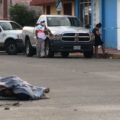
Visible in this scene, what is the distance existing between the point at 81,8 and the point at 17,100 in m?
26.2

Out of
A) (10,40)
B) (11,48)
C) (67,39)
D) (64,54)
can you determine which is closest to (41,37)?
(67,39)

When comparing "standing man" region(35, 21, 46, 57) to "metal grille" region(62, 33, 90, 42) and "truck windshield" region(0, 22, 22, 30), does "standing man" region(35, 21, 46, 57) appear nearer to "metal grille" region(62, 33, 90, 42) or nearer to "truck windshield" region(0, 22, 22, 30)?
"metal grille" region(62, 33, 90, 42)

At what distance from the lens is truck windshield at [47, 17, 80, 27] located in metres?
28.2

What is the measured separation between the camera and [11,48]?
32.3m

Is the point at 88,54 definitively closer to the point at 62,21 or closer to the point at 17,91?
the point at 62,21

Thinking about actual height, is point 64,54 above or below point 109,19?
below

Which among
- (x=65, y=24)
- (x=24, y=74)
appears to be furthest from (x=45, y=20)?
(x=24, y=74)

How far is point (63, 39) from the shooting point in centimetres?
2723

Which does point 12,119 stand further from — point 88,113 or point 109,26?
point 109,26

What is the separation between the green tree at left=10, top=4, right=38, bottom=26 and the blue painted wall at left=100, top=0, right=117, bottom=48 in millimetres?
13136

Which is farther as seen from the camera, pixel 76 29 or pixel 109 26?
pixel 109 26

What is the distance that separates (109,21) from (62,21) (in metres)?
4.95

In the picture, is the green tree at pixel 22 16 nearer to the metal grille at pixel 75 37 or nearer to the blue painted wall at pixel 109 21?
the blue painted wall at pixel 109 21

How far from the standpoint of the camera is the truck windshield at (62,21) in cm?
2819
